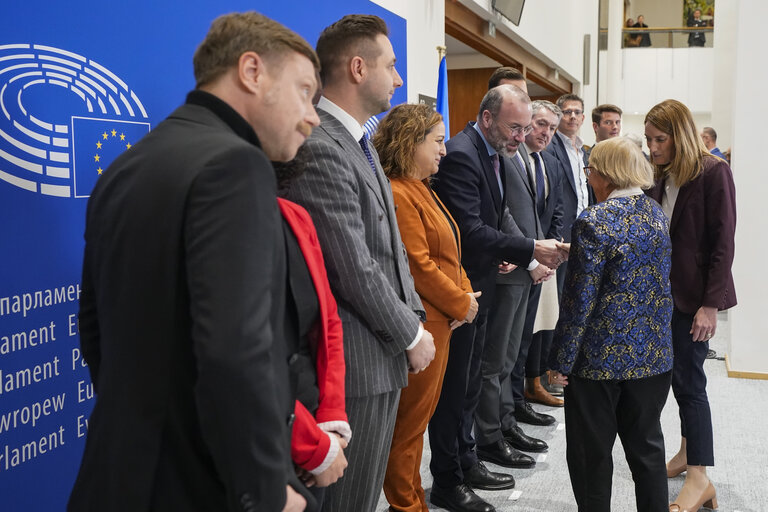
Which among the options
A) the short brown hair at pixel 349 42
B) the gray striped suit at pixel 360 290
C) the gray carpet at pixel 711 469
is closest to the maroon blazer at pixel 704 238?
the gray carpet at pixel 711 469

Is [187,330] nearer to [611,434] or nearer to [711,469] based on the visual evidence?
[611,434]

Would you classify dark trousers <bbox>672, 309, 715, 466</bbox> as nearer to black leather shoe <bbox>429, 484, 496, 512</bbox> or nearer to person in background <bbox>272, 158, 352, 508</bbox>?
black leather shoe <bbox>429, 484, 496, 512</bbox>

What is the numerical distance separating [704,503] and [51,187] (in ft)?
8.87

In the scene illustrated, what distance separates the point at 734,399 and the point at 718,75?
6.33 meters

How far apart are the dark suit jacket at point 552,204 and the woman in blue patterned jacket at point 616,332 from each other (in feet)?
5.07

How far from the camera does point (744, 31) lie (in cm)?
475

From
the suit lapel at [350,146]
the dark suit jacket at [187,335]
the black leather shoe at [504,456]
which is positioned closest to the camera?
the dark suit jacket at [187,335]

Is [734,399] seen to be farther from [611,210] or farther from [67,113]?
[67,113]

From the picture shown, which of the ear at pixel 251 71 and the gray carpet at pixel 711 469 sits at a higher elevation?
the ear at pixel 251 71

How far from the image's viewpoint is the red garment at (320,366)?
127 cm

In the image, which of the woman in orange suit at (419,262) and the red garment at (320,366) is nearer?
the red garment at (320,366)

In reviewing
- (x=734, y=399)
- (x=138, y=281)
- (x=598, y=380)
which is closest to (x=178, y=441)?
(x=138, y=281)

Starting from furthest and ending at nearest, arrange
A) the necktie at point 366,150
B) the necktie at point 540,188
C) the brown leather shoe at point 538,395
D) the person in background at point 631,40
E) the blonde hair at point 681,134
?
the person in background at point 631,40 → the brown leather shoe at point 538,395 → the necktie at point 540,188 → the blonde hair at point 681,134 → the necktie at point 366,150

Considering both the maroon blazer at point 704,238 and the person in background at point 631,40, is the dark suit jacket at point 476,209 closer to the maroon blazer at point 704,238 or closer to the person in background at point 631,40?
the maroon blazer at point 704,238
